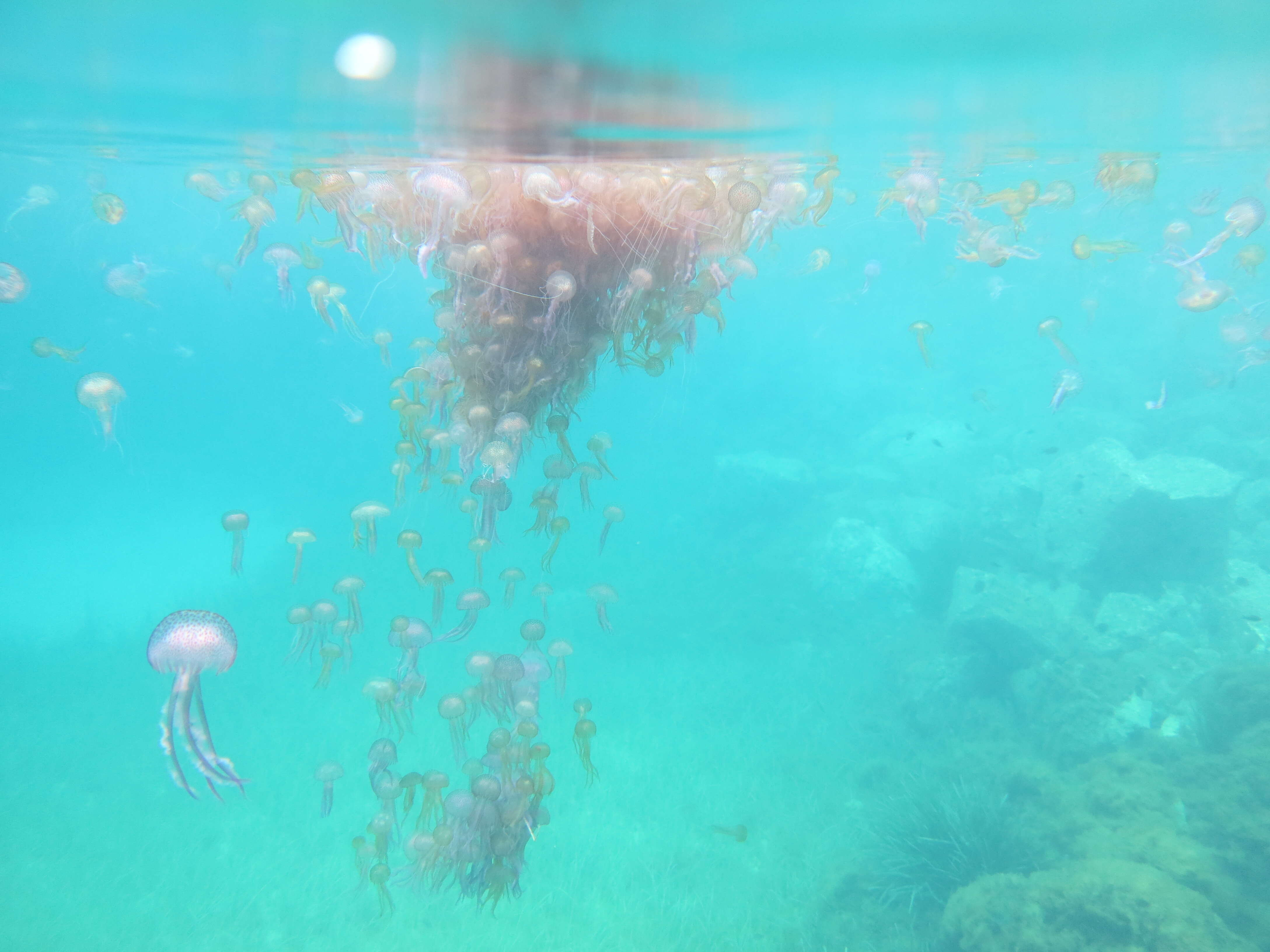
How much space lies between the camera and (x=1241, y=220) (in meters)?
7.47

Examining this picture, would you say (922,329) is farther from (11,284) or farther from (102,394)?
(11,284)

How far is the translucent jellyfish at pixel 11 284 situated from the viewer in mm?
6863

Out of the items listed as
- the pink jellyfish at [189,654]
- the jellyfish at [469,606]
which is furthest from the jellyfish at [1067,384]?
the pink jellyfish at [189,654]

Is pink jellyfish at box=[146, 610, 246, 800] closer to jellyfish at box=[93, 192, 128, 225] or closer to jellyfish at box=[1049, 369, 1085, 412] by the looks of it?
jellyfish at box=[93, 192, 128, 225]

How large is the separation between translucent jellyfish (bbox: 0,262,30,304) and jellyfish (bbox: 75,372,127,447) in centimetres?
141

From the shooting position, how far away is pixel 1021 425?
19.5m

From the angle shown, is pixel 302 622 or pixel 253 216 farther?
pixel 302 622

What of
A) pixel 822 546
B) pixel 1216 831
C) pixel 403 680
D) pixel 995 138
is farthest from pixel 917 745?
pixel 995 138

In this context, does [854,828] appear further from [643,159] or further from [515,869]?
[643,159]

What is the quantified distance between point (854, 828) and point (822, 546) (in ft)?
26.8

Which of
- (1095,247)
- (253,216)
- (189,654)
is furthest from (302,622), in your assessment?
(1095,247)

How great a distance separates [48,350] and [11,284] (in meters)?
2.58

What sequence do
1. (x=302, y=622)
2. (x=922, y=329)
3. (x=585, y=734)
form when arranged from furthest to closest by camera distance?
(x=922, y=329)
(x=302, y=622)
(x=585, y=734)

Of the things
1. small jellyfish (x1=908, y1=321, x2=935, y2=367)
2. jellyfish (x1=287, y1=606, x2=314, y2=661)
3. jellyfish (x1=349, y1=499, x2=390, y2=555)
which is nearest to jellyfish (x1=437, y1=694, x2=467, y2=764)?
jellyfish (x1=349, y1=499, x2=390, y2=555)
